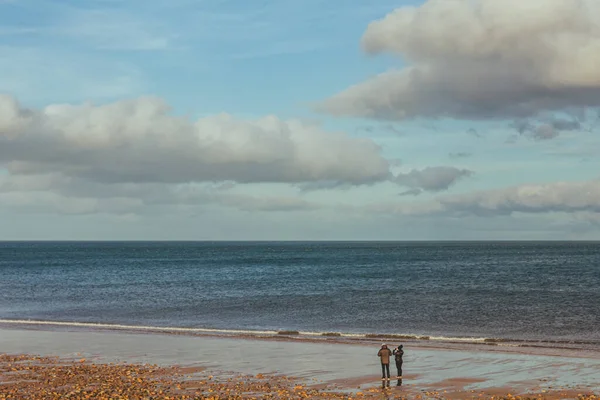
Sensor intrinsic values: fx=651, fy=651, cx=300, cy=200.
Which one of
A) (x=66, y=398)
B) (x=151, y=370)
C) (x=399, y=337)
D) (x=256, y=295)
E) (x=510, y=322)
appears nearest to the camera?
(x=66, y=398)

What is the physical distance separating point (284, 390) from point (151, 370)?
9013 millimetres

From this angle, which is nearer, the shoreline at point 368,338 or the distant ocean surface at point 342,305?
the shoreline at point 368,338

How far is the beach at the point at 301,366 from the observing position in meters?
29.9

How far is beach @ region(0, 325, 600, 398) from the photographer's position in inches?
1177

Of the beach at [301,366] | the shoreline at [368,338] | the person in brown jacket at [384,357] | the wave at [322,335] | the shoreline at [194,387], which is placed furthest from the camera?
the wave at [322,335]

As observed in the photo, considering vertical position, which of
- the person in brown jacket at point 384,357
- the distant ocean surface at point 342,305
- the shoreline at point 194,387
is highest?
the person in brown jacket at point 384,357

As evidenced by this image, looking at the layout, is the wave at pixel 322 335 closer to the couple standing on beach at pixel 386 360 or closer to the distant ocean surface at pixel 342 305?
the distant ocean surface at pixel 342 305

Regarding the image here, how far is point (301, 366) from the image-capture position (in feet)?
120

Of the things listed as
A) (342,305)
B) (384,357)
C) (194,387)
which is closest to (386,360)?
(384,357)

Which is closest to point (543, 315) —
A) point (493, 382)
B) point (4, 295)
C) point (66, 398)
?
point (493, 382)

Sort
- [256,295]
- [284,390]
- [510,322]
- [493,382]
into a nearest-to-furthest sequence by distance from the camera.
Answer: [284,390] < [493,382] < [510,322] < [256,295]

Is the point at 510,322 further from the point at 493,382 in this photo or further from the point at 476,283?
the point at 476,283

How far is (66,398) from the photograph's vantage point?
26.4m

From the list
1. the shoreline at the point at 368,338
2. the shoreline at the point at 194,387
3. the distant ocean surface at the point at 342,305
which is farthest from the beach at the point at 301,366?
the distant ocean surface at the point at 342,305
